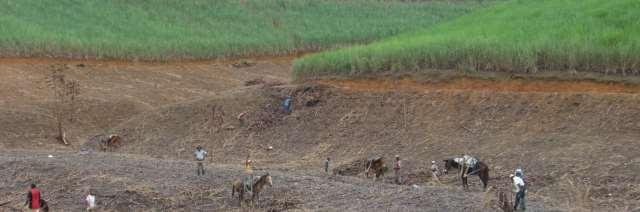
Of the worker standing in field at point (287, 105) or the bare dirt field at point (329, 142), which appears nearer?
the bare dirt field at point (329, 142)

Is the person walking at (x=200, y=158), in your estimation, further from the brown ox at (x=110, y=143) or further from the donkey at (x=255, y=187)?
the brown ox at (x=110, y=143)

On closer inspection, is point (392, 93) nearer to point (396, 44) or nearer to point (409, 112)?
point (409, 112)

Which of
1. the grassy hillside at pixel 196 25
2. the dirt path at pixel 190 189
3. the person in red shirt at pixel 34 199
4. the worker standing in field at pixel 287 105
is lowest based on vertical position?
the dirt path at pixel 190 189

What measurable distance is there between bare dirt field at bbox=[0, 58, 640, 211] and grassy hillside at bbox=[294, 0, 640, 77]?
0.76m

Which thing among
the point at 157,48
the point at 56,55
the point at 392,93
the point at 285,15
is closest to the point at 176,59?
the point at 157,48

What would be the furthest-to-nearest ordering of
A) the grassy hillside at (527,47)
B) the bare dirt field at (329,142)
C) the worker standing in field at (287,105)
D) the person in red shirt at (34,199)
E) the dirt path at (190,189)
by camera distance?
1. the worker standing in field at (287,105)
2. the grassy hillside at (527,47)
3. the bare dirt field at (329,142)
4. the dirt path at (190,189)
5. the person in red shirt at (34,199)

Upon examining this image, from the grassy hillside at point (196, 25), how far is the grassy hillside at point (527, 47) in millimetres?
12369

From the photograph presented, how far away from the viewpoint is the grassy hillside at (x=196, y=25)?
45938 millimetres

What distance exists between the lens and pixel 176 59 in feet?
158

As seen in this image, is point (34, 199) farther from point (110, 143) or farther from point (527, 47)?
point (527, 47)

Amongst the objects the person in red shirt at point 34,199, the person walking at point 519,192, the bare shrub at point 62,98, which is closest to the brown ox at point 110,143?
the bare shrub at point 62,98

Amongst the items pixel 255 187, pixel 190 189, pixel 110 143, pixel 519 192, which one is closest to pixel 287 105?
pixel 110 143

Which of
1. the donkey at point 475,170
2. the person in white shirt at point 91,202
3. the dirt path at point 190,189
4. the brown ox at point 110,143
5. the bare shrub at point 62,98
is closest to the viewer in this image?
the person in white shirt at point 91,202

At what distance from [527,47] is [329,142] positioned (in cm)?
605
